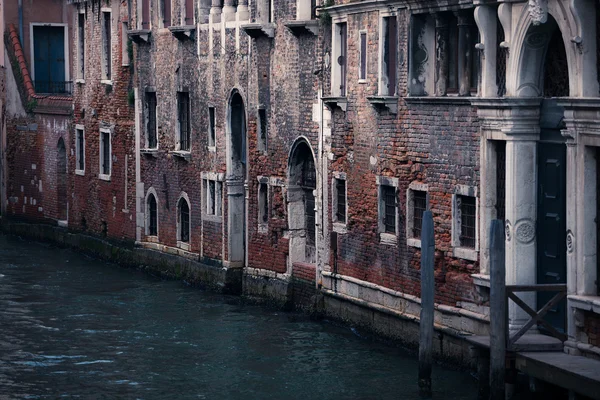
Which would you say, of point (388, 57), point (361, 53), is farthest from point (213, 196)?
point (388, 57)

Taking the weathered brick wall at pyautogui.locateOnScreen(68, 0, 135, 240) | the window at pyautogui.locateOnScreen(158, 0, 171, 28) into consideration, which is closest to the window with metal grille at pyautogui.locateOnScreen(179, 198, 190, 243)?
the weathered brick wall at pyautogui.locateOnScreen(68, 0, 135, 240)

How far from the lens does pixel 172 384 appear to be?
17.0 meters

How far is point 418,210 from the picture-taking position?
18297 mm

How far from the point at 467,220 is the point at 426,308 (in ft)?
6.54

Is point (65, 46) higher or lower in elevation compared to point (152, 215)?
higher

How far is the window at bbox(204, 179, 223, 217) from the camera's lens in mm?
24688

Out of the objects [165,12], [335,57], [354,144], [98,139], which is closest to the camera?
[354,144]

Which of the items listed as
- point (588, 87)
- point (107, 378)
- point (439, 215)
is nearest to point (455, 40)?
point (439, 215)

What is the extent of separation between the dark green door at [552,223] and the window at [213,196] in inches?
373

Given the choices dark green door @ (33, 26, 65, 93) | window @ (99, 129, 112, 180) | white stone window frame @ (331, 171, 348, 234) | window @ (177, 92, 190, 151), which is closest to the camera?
white stone window frame @ (331, 171, 348, 234)

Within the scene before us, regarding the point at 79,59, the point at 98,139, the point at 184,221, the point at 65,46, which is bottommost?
the point at 184,221

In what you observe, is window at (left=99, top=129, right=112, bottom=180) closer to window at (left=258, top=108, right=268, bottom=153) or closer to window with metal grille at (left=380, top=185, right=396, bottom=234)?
window at (left=258, top=108, right=268, bottom=153)

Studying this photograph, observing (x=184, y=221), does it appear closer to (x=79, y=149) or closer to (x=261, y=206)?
(x=261, y=206)

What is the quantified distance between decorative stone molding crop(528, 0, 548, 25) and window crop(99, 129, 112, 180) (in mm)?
16033
